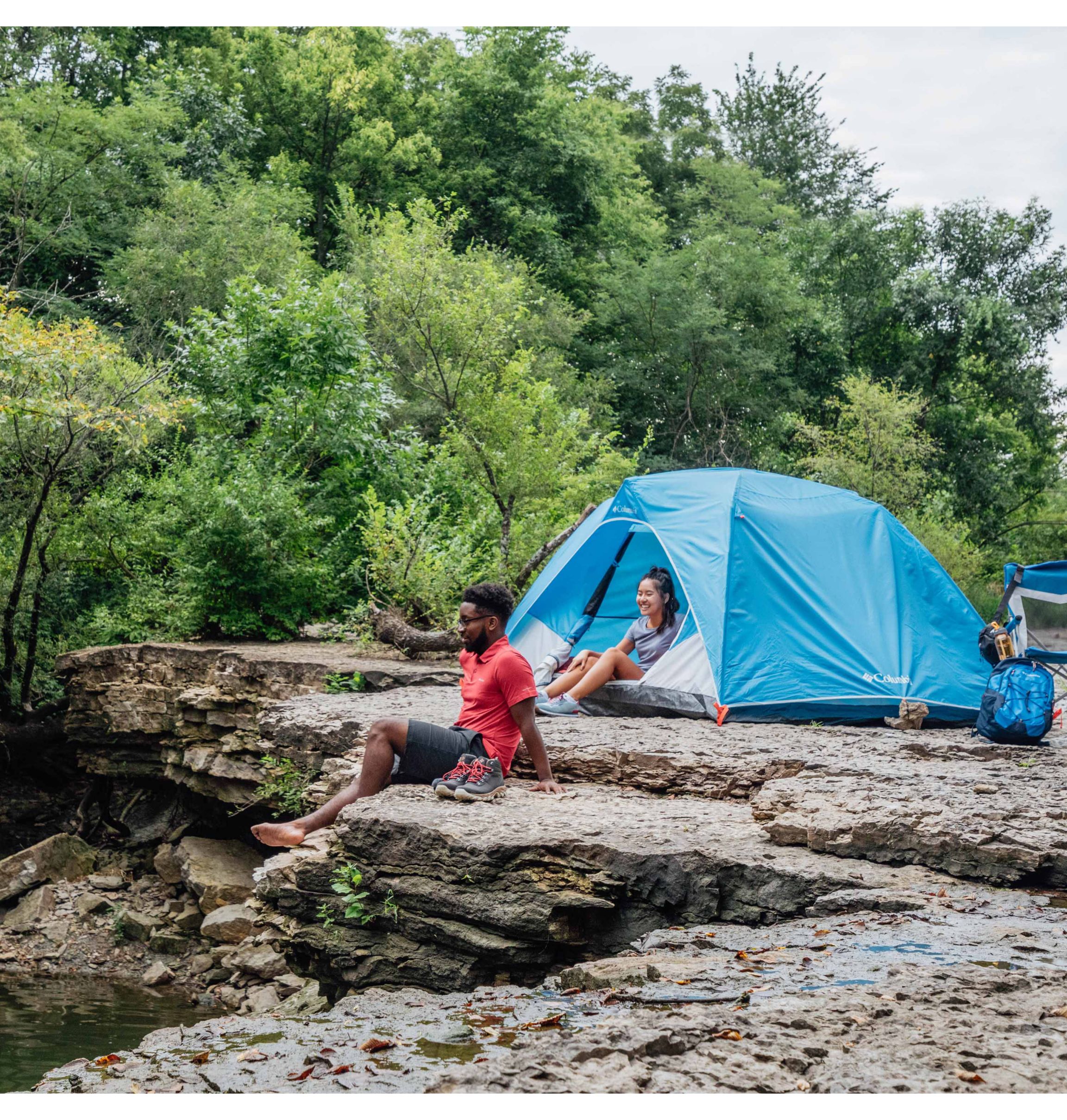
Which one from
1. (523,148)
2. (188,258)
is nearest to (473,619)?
(188,258)

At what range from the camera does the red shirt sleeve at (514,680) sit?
17.5 ft

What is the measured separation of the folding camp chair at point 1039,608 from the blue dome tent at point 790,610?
801 millimetres

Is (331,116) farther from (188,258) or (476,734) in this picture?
(476,734)

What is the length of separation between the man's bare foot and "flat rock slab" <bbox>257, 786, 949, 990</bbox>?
0.52 feet

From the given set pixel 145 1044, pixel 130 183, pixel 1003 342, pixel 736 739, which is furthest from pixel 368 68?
pixel 145 1044

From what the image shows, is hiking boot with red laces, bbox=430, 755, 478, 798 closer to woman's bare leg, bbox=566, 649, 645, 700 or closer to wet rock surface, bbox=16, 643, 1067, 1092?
wet rock surface, bbox=16, 643, 1067, 1092

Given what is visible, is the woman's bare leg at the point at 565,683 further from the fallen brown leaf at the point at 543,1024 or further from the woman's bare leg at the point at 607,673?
the fallen brown leaf at the point at 543,1024

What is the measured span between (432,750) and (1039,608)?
699cm

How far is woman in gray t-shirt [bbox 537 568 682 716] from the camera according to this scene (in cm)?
788

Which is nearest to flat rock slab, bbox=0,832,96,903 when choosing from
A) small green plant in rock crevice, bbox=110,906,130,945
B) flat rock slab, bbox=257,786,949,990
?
small green plant in rock crevice, bbox=110,906,130,945

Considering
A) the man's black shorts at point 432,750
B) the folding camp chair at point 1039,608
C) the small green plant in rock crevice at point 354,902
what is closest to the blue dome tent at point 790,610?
the folding camp chair at point 1039,608

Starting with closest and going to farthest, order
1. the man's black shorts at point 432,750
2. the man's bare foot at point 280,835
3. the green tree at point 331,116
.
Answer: the man's bare foot at point 280,835 → the man's black shorts at point 432,750 → the green tree at point 331,116

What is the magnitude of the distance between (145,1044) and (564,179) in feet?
78.7

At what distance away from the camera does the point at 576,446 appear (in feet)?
47.5
